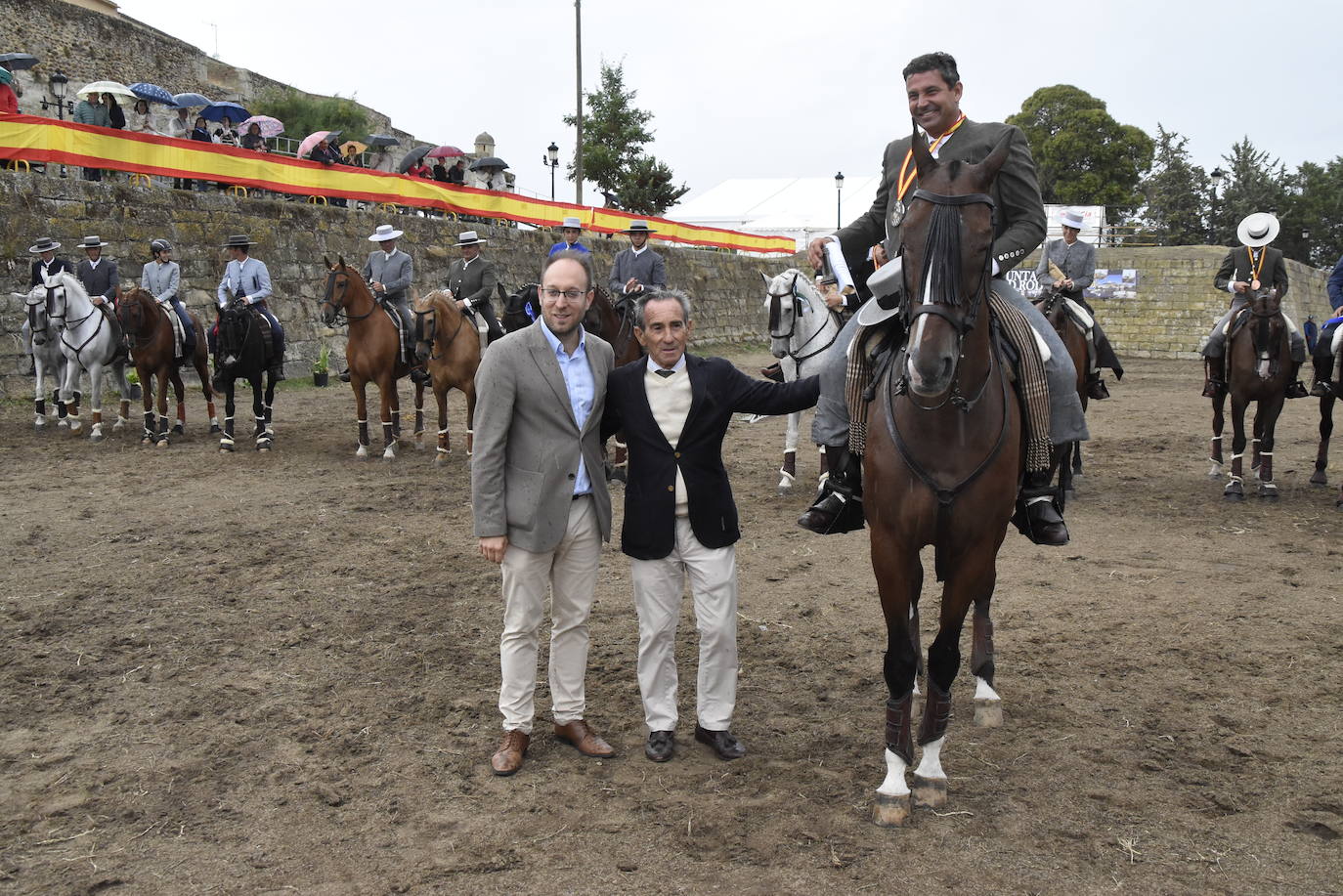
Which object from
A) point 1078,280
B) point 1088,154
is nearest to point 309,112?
point 1078,280

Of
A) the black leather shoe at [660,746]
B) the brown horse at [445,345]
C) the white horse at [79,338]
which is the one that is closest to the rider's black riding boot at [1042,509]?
the black leather shoe at [660,746]

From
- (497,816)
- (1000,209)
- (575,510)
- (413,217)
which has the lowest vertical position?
(497,816)

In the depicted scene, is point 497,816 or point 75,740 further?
point 75,740

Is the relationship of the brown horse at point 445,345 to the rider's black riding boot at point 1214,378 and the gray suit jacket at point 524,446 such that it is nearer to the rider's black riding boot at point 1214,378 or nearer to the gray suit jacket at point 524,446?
the gray suit jacket at point 524,446

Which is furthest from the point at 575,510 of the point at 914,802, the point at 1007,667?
the point at 1007,667

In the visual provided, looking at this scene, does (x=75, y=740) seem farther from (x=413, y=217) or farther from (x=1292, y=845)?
(x=413, y=217)

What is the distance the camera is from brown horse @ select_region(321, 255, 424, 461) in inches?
437

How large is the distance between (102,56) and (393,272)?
2148 centimetres

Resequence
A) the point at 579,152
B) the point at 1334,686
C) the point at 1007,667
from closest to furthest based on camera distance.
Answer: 1. the point at 1334,686
2. the point at 1007,667
3. the point at 579,152

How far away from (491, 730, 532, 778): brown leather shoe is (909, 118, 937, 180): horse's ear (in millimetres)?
2604

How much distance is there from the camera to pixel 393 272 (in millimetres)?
11922

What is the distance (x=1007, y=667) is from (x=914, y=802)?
1.64 meters

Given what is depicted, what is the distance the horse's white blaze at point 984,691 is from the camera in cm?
448

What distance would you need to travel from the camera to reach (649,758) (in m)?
4.12
